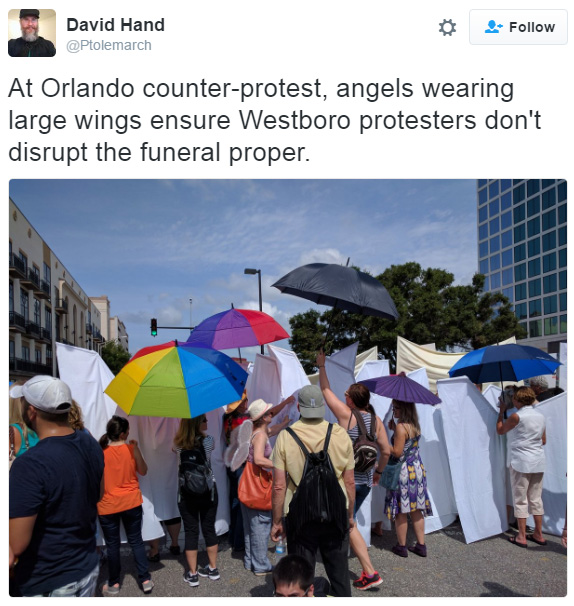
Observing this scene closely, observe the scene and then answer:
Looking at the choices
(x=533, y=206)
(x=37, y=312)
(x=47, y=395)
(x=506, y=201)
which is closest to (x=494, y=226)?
(x=506, y=201)

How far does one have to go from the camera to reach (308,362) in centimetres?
2444

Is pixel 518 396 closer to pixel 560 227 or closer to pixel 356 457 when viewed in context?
pixel 356 457

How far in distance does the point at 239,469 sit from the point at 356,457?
146 centimetres

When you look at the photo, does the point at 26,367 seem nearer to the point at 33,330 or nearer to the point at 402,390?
the point at 33,330

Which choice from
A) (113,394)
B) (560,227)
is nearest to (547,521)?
(113,394)

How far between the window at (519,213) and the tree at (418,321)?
34.0m

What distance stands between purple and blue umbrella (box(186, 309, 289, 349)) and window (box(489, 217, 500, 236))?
63.7m

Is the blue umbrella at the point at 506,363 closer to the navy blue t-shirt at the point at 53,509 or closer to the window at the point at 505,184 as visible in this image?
the navy blue t-shirt at the point at 53,509

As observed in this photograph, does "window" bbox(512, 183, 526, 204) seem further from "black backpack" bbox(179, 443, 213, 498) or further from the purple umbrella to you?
"black backpack" bbox(179, 443, 213, 498)

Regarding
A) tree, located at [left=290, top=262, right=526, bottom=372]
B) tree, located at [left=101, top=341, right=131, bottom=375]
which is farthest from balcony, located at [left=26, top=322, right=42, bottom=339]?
tree, located at [left=290, top=262, right=526, bottom=372]

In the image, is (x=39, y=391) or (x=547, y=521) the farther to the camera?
(x=547, y=521)

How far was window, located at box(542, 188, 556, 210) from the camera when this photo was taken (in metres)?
49.9

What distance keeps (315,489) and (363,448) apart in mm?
1212

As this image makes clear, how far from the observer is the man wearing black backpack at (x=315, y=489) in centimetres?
319
